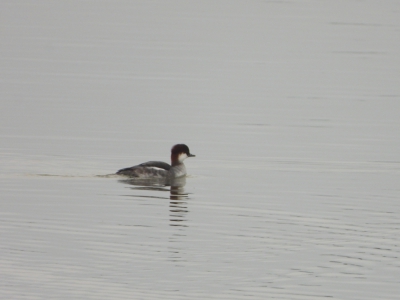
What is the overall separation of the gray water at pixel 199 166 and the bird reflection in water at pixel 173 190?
6 centimetres

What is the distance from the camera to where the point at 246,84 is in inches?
1417

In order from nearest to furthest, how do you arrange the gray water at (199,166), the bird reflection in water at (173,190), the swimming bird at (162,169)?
the gray water at (199,166) < the bird reflection in water at (173,190) < the swimming bird at (162,169)

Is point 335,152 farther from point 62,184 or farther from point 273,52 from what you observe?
point 273,52

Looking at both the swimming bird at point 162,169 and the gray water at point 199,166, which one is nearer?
the gray water at point 199,166

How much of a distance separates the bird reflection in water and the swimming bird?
0.31ft

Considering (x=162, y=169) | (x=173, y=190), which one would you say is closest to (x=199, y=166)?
(x=162, y=169)

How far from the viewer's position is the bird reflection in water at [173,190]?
14823 mm

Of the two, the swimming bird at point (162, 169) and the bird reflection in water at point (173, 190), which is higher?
the swimming bird at point (162, 169)

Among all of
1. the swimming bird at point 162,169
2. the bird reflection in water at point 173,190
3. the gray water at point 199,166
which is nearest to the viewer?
the gray water at point 199,166

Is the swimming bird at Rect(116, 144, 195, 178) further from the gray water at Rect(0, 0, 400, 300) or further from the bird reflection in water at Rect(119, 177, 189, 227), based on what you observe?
Result: the gray water at Rect(0, 0, 400, 300)

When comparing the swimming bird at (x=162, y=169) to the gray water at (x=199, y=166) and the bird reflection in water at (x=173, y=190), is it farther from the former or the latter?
the gray water at (x=199, y=166)

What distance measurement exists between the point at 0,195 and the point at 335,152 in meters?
8.61

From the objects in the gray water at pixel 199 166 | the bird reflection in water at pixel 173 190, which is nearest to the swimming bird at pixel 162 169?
the bird reflection in water at pixel 173 190

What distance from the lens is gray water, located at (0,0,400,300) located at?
11.6m
